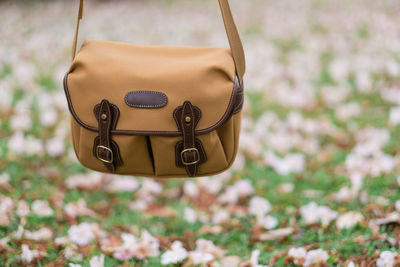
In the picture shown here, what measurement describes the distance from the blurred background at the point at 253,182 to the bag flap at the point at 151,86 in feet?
2.12

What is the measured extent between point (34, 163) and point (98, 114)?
1.44 metres

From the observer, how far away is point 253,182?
2.80m

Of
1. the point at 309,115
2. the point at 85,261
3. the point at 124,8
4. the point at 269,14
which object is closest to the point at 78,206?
the point at 85,261

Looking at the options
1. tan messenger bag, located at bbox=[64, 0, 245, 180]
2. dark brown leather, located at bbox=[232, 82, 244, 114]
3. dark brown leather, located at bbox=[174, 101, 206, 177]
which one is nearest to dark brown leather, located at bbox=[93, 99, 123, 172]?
tan messenger bag, located at bbox=[64, 0, 245, 180]

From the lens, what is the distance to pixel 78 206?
2.40 m

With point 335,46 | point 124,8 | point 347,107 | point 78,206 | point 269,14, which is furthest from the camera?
point 124,8

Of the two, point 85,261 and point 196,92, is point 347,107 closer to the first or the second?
point 196,92

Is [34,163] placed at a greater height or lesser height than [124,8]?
lesser

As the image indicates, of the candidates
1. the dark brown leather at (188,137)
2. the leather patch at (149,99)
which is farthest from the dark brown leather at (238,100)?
the leather patch at (149,99)

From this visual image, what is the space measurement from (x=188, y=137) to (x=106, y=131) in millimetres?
328

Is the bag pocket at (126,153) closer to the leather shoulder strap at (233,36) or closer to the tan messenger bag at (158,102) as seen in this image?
the tan messenger bag at (158,102)

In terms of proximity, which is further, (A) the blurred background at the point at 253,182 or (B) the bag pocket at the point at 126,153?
(A) the blurred background at the point at 253,182

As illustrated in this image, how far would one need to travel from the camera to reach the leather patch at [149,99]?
5.24 ft

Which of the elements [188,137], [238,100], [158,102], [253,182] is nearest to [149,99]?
[158,102]
